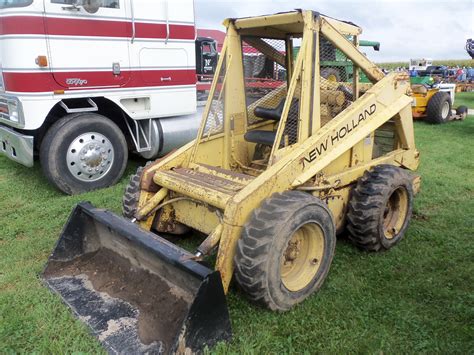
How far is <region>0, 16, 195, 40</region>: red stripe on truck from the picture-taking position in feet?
16.9

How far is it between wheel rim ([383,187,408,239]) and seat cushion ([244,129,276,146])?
1333mm

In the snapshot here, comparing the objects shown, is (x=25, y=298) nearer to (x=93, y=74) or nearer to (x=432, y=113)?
(x=93, y=74)

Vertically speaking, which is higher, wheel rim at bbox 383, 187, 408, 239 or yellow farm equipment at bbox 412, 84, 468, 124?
yellow farm equipment at bbox 412, 84, 468, 124

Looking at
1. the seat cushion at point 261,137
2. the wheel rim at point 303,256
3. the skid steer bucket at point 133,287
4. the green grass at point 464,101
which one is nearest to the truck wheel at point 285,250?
the wheel rim at point 303,256

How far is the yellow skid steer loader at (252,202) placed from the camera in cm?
290

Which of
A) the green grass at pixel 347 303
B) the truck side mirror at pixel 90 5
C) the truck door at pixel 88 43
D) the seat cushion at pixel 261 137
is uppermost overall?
the truck side mirror at pixel 90 5

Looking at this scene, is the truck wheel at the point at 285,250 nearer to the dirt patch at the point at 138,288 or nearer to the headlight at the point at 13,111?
the dirt patch at the point at 138,288

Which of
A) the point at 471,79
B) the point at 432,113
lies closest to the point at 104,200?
the point at 432,113

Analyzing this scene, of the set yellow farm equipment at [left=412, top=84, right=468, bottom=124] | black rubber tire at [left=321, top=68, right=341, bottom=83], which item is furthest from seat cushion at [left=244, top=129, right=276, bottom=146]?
yellow farm equipment at [left=412, top=84, right=468, bottom=124]

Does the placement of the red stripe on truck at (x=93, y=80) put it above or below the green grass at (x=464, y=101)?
above

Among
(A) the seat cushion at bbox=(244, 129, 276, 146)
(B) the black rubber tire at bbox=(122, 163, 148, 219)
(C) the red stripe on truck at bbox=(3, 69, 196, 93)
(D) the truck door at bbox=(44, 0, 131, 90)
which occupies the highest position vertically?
(D) the truck door at bbox=(44, 0, 131, 90)

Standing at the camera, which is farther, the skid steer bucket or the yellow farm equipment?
the yellow farm equipment

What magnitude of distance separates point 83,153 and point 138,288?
311 centimetres

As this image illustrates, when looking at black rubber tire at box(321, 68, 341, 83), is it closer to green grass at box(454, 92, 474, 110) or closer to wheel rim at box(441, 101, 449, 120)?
wheel rim at box(441, 101, 449, 120)
